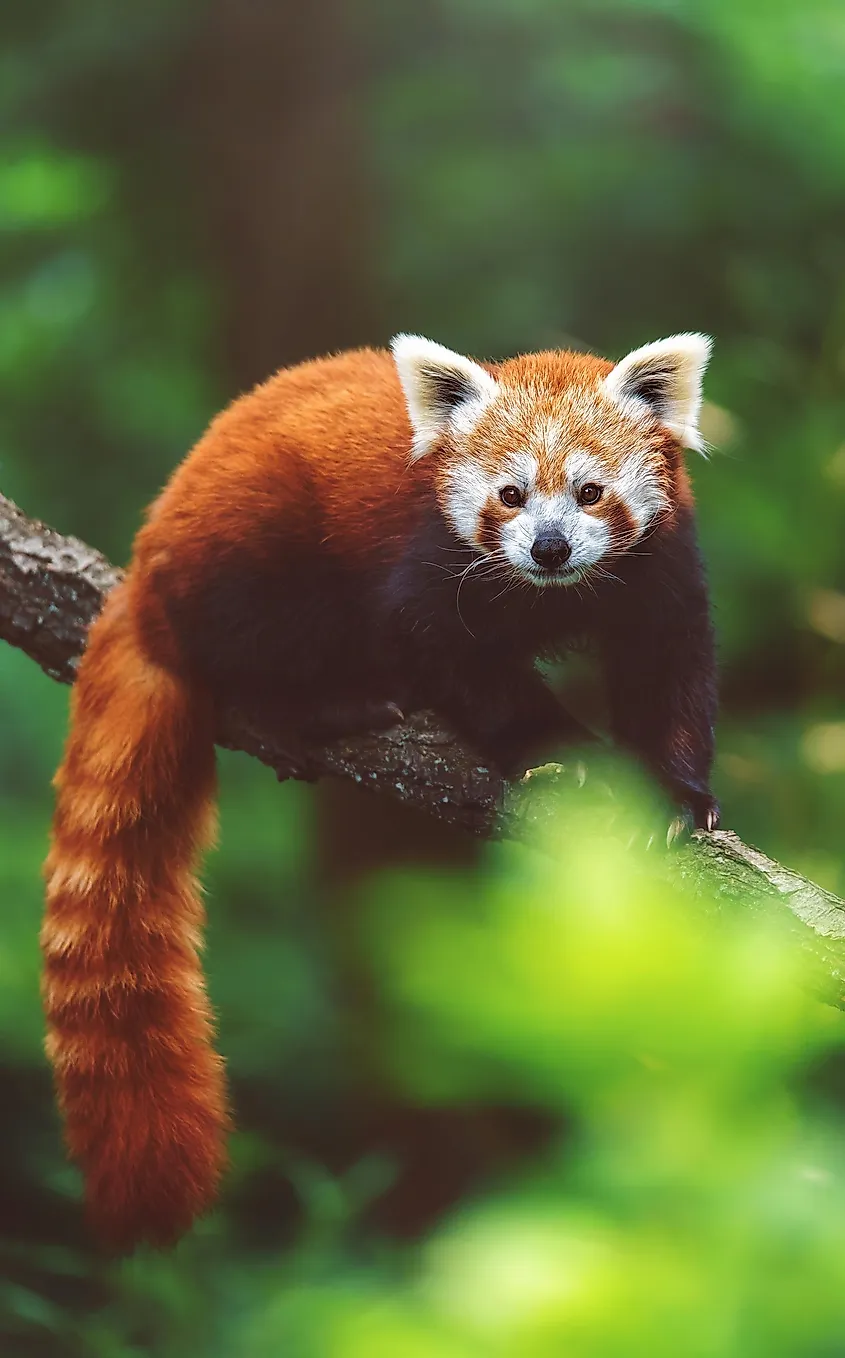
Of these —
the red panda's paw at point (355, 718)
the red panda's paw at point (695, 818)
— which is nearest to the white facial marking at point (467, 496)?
the red panda's paw at point (355, 718)

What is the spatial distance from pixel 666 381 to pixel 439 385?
0.31 metres

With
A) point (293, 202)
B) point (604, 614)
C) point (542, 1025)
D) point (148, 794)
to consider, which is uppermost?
point (293, 202)

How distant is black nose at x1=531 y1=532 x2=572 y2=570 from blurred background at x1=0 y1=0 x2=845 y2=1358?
44cm

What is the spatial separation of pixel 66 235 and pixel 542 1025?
2268 millimetres

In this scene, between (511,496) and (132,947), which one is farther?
(132,947)

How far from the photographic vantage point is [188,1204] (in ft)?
5.75

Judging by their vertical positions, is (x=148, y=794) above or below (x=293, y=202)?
below

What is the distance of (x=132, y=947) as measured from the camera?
1.86m

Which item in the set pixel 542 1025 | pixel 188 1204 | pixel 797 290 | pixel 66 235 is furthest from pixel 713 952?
pixel 66 235

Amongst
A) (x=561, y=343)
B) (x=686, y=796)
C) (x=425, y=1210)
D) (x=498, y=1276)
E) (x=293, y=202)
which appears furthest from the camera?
(x=293, y=202)

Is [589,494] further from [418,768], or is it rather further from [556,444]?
[418,768]

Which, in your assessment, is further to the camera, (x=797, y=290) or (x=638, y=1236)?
(x=797, y=290)

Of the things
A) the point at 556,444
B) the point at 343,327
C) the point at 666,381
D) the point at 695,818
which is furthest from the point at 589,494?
the point at 343,327

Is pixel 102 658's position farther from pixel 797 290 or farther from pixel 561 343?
pixel 797 290
